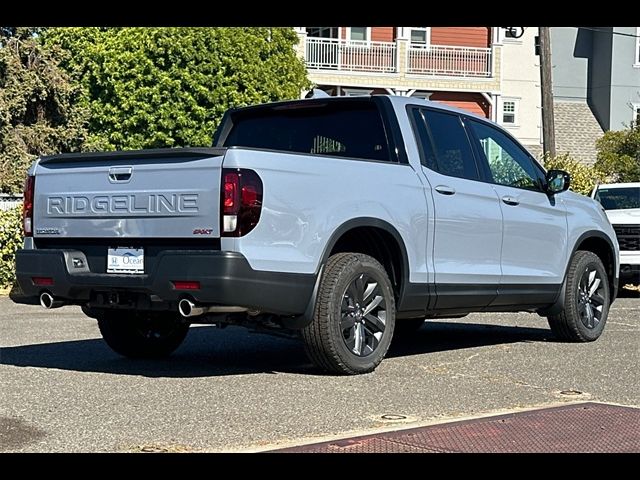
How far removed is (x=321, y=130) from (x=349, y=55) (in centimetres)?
2606

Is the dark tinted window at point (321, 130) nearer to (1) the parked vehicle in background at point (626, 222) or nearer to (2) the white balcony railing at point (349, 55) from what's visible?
(1) the parked vehicle in background at point (626, 222)

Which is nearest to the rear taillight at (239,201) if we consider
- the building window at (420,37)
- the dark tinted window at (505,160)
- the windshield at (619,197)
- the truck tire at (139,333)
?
the truck tire at (139,333)

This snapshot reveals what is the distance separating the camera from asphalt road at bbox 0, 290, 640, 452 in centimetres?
595

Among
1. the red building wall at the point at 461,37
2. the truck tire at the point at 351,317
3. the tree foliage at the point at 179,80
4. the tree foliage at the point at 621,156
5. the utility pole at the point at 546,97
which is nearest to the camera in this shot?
the truck tire at the point at 351,317

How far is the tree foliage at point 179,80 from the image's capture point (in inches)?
1159

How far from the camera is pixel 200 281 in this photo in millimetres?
7031

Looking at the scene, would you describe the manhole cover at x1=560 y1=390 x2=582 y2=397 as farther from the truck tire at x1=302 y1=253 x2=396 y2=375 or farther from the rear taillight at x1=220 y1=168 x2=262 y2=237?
the rear taillight at x1=220 y1=168 x2=262 y2=237

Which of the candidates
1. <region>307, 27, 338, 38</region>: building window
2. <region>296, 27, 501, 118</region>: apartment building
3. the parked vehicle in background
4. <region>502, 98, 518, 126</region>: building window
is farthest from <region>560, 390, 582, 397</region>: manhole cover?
<region>502, 98, 518, 126</region>: building window

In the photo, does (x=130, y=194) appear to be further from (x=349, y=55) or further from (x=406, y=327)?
(x=349, y=55)

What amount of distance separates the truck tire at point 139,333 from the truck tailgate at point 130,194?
3.66ft

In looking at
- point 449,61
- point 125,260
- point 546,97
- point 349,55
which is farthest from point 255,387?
point 449,61

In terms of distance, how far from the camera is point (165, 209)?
7.29 meters
